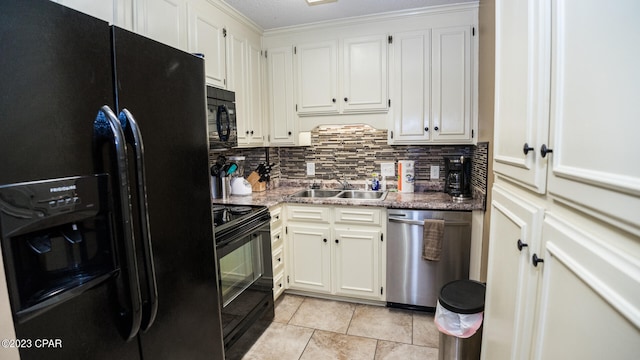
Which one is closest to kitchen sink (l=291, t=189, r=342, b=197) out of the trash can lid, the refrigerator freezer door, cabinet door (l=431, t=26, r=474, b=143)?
cabinet door (l=431, t=26, r=474, b=143)

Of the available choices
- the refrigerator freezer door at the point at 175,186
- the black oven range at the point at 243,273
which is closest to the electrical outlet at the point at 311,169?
the black oven range at the point at 243,273

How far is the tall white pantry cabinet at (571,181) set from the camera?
1.47 feet

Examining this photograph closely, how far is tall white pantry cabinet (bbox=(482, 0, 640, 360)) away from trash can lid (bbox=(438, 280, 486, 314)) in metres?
0.52

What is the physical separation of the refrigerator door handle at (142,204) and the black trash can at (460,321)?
1352 mm

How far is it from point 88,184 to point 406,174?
2.54 m

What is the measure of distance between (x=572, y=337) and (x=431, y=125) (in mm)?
2319

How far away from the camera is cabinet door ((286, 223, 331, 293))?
A: 2691mm

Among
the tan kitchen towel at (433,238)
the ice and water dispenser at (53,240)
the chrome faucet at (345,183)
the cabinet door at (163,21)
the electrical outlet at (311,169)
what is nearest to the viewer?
the ice and water dispenser at (53,240)

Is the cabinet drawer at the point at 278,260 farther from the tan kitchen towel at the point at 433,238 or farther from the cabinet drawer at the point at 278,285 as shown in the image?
the tan kitchen towel at the point at 433,238

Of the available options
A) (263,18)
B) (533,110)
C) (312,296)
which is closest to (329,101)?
(263,18)

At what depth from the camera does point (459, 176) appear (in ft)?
8.55

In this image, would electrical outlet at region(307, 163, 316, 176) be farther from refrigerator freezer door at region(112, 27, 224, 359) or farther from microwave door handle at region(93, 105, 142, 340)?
microwave door handle at region(93, 105, 142, 340)

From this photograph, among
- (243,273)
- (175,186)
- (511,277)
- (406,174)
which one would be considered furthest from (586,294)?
(406,174)

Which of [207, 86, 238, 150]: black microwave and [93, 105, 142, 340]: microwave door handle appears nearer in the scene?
[93, 105, 142, 340]: microwave door handle
